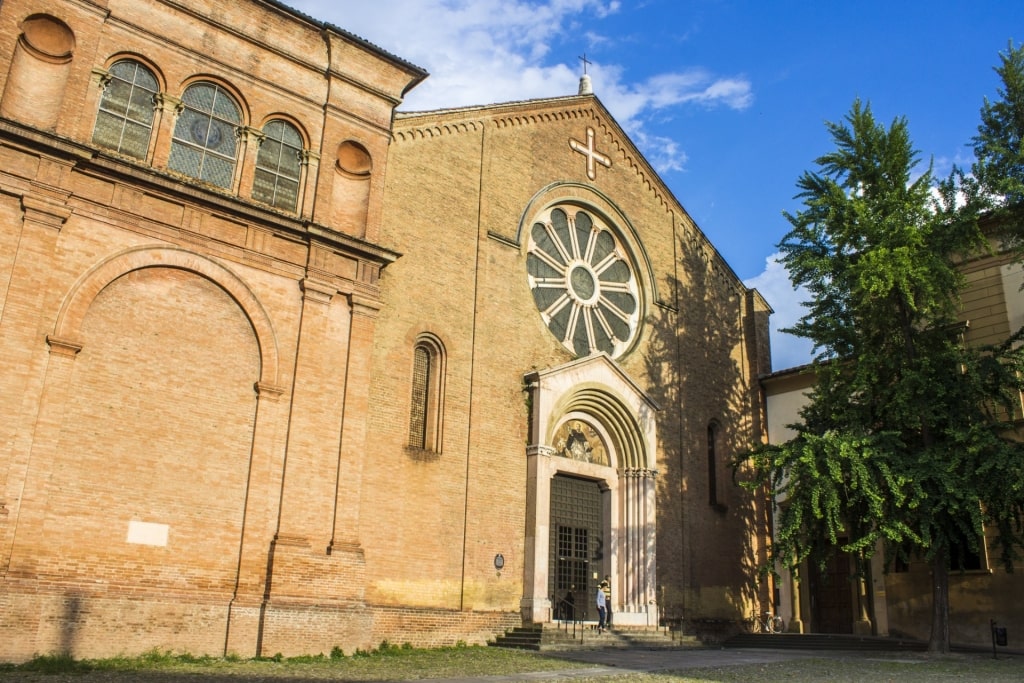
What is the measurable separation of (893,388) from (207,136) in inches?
602

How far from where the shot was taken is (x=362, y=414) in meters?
16.8

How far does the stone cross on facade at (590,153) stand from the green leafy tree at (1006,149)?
9.22 meters

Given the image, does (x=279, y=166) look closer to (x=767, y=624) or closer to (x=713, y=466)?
(x=713, y=466)

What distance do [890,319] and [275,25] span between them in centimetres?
1496

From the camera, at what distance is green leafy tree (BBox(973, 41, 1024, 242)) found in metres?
19.9

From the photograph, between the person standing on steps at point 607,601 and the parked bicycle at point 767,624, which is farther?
the parked bicycle at point 767,624

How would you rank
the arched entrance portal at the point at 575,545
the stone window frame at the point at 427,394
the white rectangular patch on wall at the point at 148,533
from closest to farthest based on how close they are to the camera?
1. the white rectangular patch on wall at the point at 148,533
2. the stone window frame at the point at 427,394
3. the arched entrance portal at the point at 575,545

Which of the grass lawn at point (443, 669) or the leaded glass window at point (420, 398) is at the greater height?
the leaded glass window at point (420, 398)

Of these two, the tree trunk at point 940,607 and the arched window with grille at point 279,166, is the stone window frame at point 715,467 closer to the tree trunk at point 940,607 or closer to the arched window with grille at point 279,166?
the tree trunk at point 940,607

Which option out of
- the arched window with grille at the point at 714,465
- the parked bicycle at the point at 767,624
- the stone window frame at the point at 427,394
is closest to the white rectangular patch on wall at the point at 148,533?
the stone window frame at the point at 427,394

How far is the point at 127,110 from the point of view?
15766mm

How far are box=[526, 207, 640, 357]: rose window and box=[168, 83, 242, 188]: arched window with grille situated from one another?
306 inches

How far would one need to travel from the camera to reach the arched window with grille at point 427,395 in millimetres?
18375

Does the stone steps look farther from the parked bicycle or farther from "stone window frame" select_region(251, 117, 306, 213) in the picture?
"stone window frame" select_region(251, 117, 306, 213)
